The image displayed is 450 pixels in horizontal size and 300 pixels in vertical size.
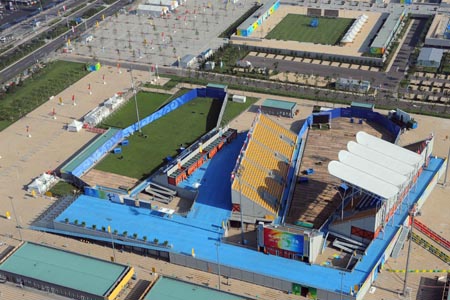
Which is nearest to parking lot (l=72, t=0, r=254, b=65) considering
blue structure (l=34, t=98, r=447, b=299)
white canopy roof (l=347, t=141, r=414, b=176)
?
blue structure (l=34, t=98, r=447, b=299)

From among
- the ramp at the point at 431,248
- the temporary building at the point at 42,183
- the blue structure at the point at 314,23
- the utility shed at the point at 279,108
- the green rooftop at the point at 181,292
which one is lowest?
the ramp at the point at 431,248

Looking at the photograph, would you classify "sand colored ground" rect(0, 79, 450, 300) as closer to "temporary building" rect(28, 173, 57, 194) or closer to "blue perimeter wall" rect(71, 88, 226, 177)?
"temporary building" rect(28, 173, 57, 194)

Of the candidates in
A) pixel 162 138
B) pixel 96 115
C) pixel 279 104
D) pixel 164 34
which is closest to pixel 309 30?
pixel 164 34

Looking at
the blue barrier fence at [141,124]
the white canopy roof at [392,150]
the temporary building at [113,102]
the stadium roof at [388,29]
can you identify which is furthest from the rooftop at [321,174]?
the temporary building at [113,102]

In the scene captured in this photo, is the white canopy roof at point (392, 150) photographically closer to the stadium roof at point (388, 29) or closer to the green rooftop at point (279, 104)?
the green rooftop at point (279, 104)

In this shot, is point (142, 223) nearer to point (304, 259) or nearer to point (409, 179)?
point (304, 259)

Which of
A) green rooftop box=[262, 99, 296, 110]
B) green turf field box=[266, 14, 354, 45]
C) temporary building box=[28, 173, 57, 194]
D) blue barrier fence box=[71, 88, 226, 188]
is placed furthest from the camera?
green turf field box=[266, 14, 354, 45]
